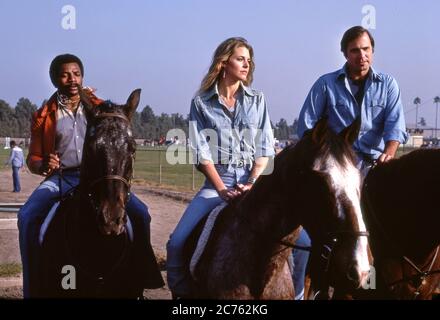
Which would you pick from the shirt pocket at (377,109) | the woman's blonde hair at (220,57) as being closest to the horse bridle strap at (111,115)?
the woman's blonde hair at (220,57)

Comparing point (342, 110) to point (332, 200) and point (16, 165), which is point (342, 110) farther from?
point (16, 165)

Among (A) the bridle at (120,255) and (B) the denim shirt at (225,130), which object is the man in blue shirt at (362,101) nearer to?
(B) the denim shirt at (225,130)

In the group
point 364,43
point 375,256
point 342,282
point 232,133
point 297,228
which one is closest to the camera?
point 342,282

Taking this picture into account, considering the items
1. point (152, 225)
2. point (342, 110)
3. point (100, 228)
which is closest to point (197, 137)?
point (100, 228)

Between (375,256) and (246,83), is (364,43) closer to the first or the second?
(246,83)

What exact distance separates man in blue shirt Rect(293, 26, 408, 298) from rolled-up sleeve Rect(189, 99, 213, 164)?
3.90 feet

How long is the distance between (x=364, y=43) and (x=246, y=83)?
1.37 metres

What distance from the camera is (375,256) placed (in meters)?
5.55

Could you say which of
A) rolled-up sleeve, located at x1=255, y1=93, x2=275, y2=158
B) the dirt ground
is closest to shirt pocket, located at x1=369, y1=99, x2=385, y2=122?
rolled-up sleeve, located at x1=255, y1=93, x2=275, y2=158

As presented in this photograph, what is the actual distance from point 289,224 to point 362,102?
7.45 feet

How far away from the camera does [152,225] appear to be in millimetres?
16078

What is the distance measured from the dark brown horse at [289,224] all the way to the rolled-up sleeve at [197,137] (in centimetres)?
52

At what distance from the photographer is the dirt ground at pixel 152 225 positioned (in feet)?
30.6
